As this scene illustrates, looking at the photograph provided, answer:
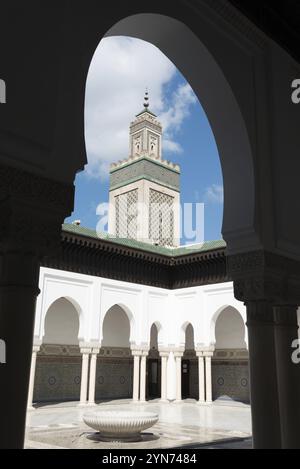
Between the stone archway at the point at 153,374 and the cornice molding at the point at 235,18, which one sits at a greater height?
the cornice molding at the point at 235,18

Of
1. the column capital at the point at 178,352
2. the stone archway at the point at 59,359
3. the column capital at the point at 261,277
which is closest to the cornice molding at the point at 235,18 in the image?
the column capital at the point at 261,277

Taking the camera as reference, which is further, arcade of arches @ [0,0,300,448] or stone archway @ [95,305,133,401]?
stone archway @ [95,305,133,401]

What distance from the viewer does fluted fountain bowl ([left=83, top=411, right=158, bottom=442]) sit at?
7.47 metres

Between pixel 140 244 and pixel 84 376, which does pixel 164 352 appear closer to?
pixel 84 376

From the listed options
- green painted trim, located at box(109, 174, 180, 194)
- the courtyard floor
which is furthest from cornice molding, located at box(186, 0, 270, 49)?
green painted trim, located at box(109, 174, 180, 194)

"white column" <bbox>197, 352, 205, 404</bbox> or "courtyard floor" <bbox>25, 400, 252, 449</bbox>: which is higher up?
"white column" <bbox>197, 352, 205, 404</bbox>

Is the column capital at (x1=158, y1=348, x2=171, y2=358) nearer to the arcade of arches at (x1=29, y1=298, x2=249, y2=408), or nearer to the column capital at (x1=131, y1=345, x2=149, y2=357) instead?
the arcade of arches at (x1=29, y1=298, x2=249, y2=408)

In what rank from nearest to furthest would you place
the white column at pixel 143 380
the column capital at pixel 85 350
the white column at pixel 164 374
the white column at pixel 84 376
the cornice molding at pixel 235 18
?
the cornice molding at pixel 235 18
the white column at pixel 84 376
the column capital at pixel 85 350
the white column at pixel 143 380
the white column at pixel 164 374

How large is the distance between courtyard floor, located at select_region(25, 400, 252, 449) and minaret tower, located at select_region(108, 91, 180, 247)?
12637 mm

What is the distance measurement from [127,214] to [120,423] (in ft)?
63.6

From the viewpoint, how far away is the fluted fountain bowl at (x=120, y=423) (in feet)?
24.5

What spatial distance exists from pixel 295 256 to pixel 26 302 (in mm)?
2222

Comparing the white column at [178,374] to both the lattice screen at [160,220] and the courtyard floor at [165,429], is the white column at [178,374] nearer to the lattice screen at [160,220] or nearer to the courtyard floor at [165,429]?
the courtyard floor at [165,429]
